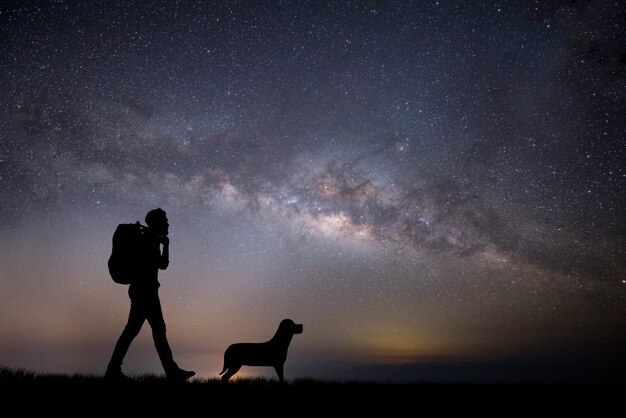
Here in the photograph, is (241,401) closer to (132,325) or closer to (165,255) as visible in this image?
(132,325)

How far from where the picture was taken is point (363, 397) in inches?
193

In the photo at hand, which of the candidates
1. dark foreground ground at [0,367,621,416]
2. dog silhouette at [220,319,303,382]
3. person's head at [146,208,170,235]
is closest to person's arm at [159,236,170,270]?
person's head at [146,208,170,235]

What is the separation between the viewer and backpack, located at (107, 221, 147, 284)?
6223 millimetres

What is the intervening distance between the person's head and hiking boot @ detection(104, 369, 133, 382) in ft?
7.17

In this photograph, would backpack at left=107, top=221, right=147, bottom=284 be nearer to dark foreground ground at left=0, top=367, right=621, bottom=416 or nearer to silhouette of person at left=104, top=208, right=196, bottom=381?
silhouette of person at left=104, top=208, right=196, bottom=381

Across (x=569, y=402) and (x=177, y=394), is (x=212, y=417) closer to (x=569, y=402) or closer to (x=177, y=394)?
(x=177, y=394)

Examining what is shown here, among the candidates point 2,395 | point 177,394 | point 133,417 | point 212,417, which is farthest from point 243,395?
point 2,395

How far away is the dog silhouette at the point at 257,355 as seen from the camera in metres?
7.63

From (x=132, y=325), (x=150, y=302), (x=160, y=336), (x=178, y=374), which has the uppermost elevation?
(x=150, y=302)

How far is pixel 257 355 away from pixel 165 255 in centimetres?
270

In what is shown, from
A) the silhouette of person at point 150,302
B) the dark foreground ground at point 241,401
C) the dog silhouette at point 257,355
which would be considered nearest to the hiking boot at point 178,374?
the silhouette of person at point 150,302

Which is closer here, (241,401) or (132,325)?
(241,401)

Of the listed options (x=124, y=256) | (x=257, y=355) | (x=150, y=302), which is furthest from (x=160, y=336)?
(x=257, y=355)

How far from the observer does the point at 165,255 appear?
21.7 ft
